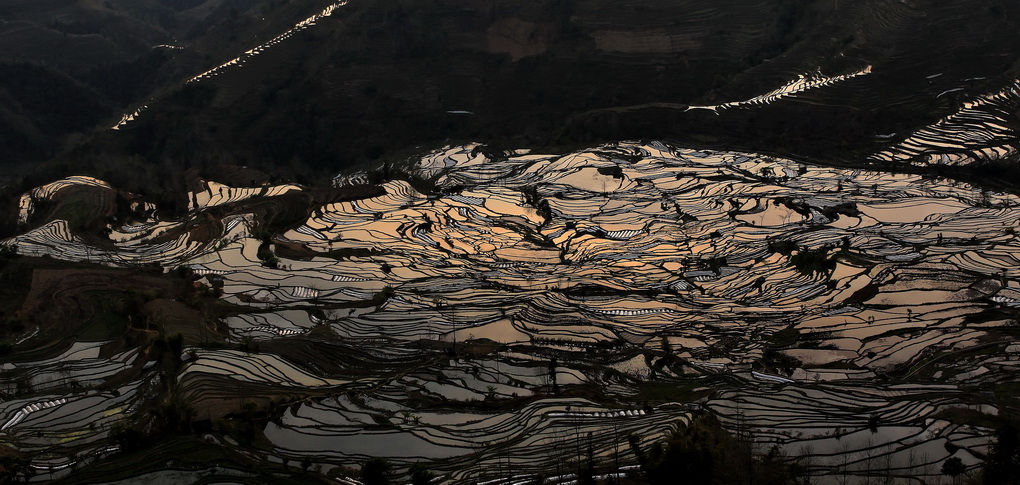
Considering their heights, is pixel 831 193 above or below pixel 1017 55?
below

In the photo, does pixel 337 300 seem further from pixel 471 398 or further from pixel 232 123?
pixel 232 123

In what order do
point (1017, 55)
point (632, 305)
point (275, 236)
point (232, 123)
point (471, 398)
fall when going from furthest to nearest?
point (232, 123), point (1017, 55), point (275, 236), point (632, 305), point (471, 398)

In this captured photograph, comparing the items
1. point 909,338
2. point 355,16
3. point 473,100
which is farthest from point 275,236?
point 355,16

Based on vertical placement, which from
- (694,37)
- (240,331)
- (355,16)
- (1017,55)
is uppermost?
(355,16)

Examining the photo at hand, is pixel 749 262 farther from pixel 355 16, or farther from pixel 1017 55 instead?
pixel 355 16

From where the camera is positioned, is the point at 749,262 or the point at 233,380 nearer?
the point at 233,380

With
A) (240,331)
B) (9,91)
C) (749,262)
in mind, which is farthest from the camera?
(9,91)
